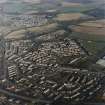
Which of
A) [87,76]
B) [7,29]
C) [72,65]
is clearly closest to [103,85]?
[87,76]

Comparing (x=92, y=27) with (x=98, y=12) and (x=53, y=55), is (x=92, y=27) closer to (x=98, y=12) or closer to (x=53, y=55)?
(x=98, y=12)

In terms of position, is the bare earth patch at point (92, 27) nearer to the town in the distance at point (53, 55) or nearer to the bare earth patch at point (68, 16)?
the town in the distance at point (53, 55)

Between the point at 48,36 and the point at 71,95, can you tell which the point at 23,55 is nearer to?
the point at 48,36

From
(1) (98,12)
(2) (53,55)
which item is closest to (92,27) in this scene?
(1) (98,12)

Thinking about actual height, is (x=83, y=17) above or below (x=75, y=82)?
above

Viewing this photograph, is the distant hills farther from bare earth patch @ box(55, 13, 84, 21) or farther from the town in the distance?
bare earth patch @ box(55, 13, 84, 21)

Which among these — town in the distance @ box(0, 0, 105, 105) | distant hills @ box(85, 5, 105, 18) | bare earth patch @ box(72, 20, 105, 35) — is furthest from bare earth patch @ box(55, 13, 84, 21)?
bare earth patch @ box(72, 20, 105, 35)

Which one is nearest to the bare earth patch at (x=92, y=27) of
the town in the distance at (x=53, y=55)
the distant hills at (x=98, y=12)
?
the town in the distance at (x=53, y=55)

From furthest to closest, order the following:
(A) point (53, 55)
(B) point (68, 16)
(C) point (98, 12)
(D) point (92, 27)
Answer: (C) point (98, 12) → (B) point (68, 16) → (D) point (92, 27) → (A) point (53, 55)

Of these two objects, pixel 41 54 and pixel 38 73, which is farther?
pixel 41 54
